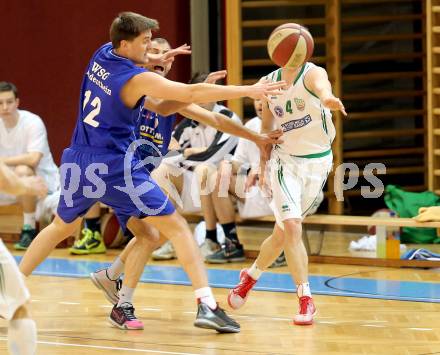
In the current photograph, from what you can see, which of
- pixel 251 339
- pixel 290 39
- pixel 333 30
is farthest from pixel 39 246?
pixel 333 30

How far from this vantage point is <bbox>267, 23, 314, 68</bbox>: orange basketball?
6.55 m

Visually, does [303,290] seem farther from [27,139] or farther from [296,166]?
[27,139]

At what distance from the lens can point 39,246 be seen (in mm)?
6520

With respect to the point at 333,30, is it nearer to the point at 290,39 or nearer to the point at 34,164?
the point at 34,164

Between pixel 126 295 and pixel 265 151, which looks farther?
pixel 265 151

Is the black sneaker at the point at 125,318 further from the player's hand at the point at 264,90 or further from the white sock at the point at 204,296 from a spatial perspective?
the player's hand at the point at 264,90

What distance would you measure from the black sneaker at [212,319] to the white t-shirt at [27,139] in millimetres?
4383

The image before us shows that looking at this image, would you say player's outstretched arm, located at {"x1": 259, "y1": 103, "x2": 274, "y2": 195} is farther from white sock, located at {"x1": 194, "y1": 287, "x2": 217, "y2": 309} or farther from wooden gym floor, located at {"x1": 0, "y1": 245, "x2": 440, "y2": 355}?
white sock, located at {"x1": 194, "y1": 287, "x2": 217, "y2": 309}

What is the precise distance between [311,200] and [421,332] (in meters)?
1.13

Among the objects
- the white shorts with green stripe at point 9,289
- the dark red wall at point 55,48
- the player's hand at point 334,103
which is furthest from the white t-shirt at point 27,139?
the white shorts with green stripe at point 9,289

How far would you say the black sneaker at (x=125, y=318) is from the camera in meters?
6.55

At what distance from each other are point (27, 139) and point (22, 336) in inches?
230

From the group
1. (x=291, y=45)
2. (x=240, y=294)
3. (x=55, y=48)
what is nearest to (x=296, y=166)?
(x=291, y=45)

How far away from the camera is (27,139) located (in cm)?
1038
